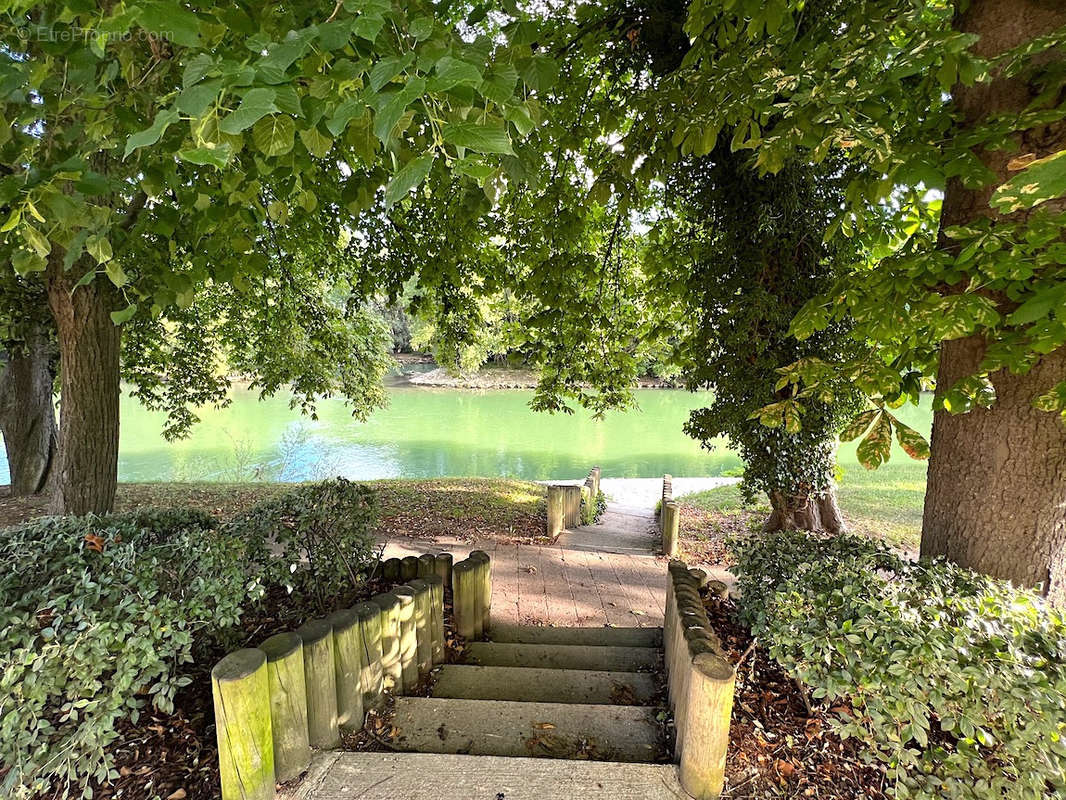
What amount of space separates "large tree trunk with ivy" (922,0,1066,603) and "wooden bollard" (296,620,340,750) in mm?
2581

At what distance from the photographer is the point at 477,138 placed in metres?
0.95

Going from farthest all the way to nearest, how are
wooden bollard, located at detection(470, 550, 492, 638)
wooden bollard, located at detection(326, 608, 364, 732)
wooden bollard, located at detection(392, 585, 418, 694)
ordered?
wooden bollard, located at detection(470, 550, 492, 638) → wooden bollard, located at detection(392, 585, 418, 694) → wooden bollard, located at detection(326, 608, 364, 732)

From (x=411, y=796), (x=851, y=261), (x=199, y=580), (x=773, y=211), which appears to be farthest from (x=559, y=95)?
(x=411, y=796)

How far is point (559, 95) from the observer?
4215 mm

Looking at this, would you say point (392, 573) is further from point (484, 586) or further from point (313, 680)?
point (313, 680)

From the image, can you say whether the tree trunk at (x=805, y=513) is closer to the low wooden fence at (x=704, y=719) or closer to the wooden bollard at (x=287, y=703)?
the low wooden fence at (x=704, y=719)

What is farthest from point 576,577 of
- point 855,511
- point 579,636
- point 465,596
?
point 855,511

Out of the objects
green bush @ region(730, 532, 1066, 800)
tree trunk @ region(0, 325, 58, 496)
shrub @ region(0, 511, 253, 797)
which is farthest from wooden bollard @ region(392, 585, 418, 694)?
tree trunk @ region(0, 325, 58, 496)

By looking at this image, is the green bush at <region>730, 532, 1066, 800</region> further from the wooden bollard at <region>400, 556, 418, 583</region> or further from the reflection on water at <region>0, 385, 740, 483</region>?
the reflection on water at <region>0, 385, 740, 483</region>

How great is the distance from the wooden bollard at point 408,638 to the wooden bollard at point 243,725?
693mm

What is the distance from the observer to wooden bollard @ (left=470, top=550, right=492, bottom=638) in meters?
2.89

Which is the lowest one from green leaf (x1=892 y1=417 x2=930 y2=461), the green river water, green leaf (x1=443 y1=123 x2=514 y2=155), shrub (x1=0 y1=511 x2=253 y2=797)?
the green river water

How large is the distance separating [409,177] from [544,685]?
236 cm

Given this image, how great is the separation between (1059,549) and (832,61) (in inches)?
82.7
